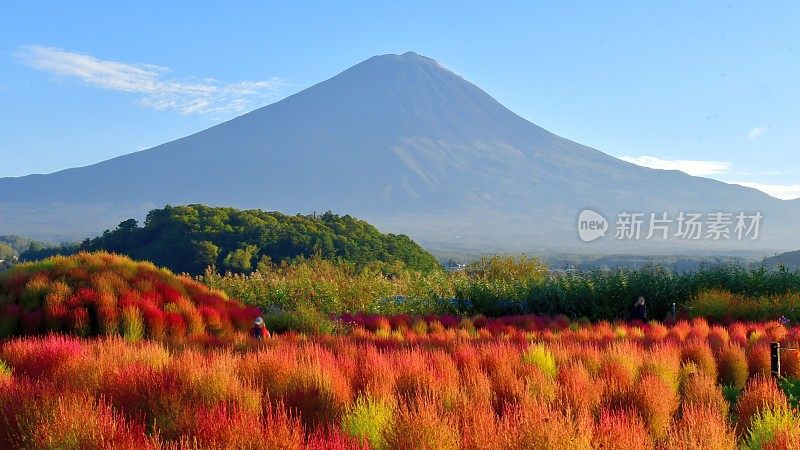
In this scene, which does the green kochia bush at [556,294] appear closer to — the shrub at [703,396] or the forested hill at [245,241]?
the shrub at [703,396]

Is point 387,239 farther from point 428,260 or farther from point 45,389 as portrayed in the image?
point 45,389

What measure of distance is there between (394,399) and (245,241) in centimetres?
3764

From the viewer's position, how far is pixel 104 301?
1055 centimetres

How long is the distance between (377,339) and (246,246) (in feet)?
105

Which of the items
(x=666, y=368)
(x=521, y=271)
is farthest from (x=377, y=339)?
(x=521, y=271)

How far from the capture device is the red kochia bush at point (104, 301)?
10.3m

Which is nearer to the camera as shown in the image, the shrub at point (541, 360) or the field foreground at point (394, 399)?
the field foreground at point (394, 399)

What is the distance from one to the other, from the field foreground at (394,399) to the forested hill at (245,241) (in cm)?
3104

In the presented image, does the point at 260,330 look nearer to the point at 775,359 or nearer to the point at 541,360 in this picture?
the point at 541,360

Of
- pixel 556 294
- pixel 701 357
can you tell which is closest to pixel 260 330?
pixel 701 357

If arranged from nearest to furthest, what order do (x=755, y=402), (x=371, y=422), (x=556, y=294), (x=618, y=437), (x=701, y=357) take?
(x=618, y=437), (x=371, y=422), (x=755, y=402), (x=701, y=357), (x=556, y=294)

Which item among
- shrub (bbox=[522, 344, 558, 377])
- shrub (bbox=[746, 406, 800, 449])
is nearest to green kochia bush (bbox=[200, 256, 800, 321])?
shrub (bbox=[522, 344, 558, 377])

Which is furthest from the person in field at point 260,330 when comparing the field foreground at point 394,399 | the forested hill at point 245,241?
the forested hill at point 245,241

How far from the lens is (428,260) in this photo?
4344cm
